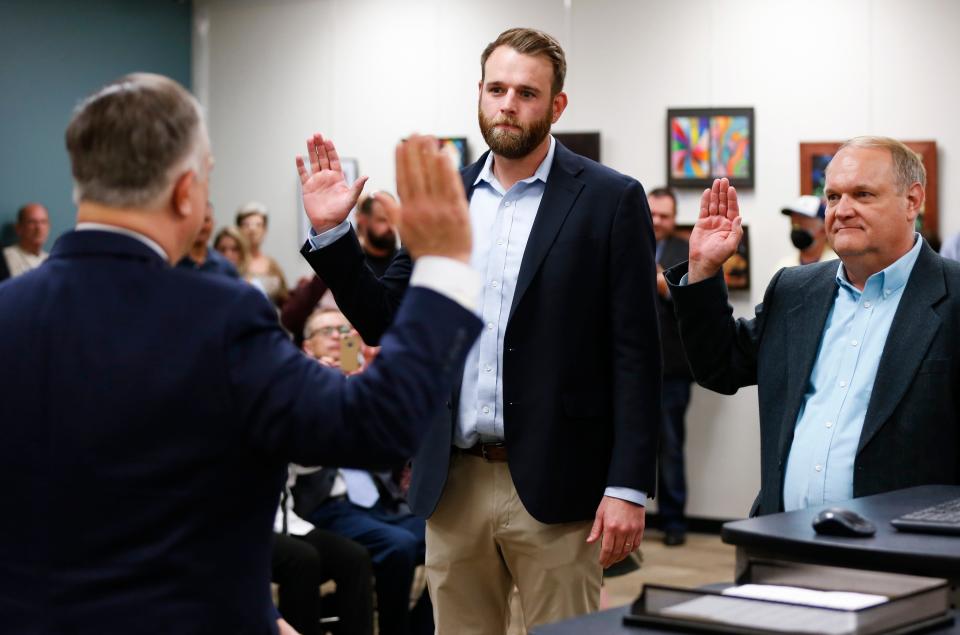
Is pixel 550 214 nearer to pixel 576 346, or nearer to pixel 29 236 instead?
pixel 576 346

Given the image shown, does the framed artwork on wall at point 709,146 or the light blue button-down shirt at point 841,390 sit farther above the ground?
the framed artwork on wall at point 709,146

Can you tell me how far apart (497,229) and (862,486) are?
2.87 feet

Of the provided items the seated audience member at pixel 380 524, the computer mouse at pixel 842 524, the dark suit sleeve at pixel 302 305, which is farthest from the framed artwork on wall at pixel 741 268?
the computer mouse at pixel 842 524

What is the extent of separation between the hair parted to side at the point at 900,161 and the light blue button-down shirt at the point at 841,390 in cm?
13

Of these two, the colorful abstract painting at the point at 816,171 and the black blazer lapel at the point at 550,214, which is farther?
the colorful abstract painting at the point at 816,171

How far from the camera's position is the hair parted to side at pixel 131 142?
1.38 m

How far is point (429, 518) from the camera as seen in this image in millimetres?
2523

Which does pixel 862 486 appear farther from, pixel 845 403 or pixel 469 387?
pixel 469 387

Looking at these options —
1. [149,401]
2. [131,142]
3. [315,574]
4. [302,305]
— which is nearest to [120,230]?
[131,142]

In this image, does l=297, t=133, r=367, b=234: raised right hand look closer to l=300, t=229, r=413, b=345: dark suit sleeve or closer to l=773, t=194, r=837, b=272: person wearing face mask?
l=300, t=229, r=413, b=345: dark suit sleeve

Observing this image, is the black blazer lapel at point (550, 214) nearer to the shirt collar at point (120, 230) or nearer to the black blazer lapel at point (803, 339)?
the black blazer lapel at point (803, 339)

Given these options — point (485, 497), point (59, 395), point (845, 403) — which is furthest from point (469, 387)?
point (59, 395)

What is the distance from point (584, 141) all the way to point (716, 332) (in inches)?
168

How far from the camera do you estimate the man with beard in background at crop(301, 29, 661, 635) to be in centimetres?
238
